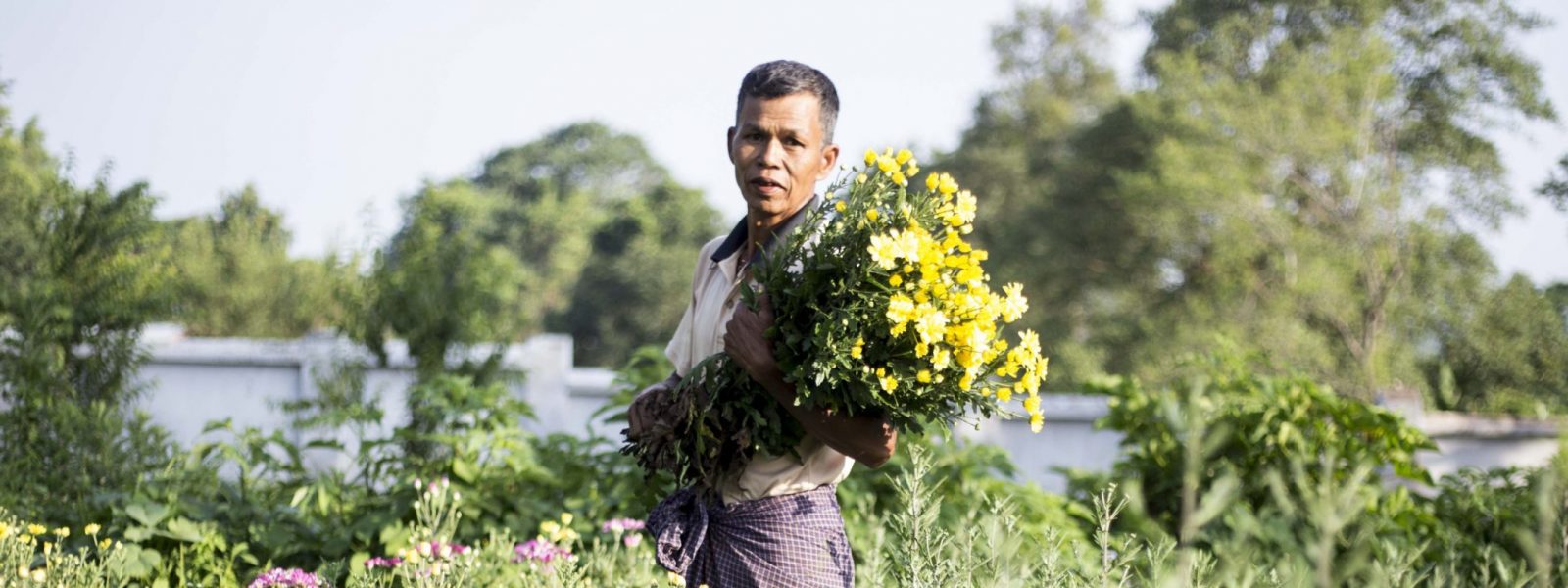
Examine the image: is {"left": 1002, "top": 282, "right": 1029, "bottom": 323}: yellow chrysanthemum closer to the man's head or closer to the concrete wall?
the man's head

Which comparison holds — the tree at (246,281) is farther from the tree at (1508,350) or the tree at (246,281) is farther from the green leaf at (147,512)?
the green leaf at (147,512)

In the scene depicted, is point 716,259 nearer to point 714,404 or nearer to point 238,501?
point 714,404

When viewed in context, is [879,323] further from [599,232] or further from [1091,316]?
[599,232]

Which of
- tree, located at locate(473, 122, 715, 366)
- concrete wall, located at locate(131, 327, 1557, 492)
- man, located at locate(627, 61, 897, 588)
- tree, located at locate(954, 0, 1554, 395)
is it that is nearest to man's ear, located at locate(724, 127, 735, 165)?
man, located at locate(627, 61, 897, 588)

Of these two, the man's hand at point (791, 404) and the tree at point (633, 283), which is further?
the tree at point (633, 283)

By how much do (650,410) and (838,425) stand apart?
43cm

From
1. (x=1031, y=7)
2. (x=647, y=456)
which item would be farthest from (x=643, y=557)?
(x=1031, y=7)

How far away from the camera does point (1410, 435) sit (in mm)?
4031

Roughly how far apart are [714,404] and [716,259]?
328 millimetres

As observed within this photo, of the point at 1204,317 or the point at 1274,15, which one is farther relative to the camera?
the point at 1274,15

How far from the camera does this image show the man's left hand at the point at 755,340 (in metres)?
1.97

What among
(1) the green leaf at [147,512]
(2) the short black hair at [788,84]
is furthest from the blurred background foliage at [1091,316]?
(2) the short black hair at [788,84]

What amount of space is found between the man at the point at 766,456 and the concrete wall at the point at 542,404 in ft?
14.8

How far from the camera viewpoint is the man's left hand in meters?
1.97
